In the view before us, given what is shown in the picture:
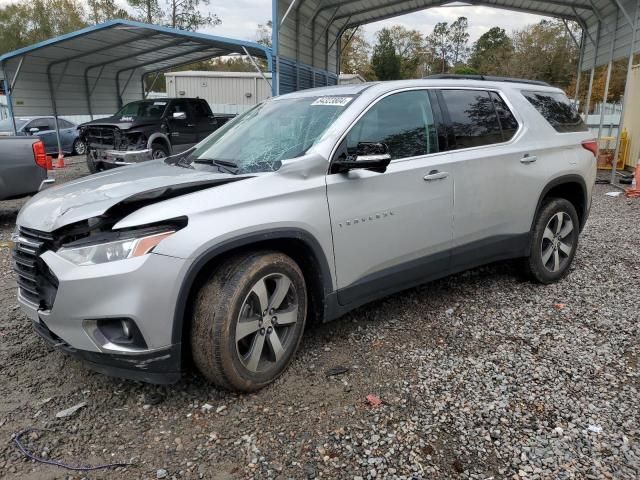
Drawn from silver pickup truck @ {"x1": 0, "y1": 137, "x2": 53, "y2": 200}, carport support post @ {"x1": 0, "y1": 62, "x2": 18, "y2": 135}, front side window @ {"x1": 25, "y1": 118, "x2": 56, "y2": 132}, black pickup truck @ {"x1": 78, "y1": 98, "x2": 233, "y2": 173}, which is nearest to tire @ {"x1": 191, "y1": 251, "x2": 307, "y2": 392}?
silver pickup truck @ {"x1": 0, "y1": 137, "x2": 53, "y2": 200}

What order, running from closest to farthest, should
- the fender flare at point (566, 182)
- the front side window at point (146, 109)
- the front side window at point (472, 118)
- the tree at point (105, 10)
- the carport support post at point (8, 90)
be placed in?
the front side window at point (472, 118), the fender flare at point (566, 182), the front side window at point (146, 109), the carport support post at point (8, 90), the tree at point (105, 10)

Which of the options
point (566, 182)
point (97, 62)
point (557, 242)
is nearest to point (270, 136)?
point (566, 182)

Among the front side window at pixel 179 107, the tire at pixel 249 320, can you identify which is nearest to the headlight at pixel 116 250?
the tire at pixel 249 320

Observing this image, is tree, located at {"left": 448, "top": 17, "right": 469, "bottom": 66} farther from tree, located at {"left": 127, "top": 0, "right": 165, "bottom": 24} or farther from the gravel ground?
the gravel ground

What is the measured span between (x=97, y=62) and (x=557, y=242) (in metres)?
17.0

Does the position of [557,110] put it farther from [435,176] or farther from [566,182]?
[435,176]

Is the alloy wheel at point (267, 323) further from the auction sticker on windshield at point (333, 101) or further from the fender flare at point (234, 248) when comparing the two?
the auction sticker on windshield at point (333, 101)

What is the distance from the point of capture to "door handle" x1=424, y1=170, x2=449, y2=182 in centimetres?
353

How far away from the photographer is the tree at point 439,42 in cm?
7031

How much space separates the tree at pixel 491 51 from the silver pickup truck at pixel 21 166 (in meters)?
44.0

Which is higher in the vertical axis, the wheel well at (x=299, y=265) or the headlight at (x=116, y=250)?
the headlight at (x=116, y=250)

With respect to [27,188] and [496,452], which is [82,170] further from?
[496,452]

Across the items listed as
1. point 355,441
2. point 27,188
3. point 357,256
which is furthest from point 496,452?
point 27,188

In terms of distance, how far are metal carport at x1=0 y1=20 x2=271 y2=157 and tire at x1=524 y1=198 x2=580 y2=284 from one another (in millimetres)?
9387
